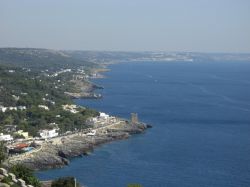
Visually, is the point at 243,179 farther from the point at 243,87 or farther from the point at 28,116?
the point at 243,87

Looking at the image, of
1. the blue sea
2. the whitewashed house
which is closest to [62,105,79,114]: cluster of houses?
the blue sea

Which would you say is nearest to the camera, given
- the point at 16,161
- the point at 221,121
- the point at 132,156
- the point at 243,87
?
the point at 16,161

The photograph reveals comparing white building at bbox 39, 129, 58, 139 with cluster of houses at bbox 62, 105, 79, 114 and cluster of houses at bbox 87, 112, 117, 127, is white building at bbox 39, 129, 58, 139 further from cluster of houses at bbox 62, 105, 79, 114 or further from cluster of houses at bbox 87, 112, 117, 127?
cluster of houses at bbox 62, 105, 79, 114

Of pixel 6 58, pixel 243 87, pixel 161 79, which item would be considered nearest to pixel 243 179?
pixel 243 87

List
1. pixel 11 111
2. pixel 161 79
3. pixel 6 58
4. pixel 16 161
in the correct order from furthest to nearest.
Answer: pixel 6 58 < pixel 161 79 < pixel 11 111 < pixel 16 161

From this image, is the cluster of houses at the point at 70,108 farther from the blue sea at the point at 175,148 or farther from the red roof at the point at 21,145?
the red roof at the point at 21,145

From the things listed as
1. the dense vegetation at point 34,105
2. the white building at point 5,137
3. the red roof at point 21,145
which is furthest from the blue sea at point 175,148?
the white building at point 5,137

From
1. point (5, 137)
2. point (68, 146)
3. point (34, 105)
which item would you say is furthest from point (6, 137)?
point (34, 105)
